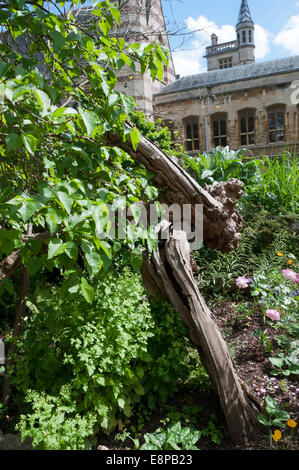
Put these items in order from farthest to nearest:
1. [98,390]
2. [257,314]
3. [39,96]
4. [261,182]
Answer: [261,182]
[257,314]
[98,390]
[39,96]

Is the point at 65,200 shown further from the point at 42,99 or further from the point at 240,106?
the point at 240,106

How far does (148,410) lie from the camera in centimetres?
258

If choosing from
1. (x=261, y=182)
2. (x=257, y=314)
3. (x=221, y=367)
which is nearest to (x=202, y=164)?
(x=261, y=182)

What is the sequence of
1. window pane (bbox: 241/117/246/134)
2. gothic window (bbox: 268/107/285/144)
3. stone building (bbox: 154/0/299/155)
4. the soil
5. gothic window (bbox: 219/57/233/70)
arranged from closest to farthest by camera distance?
the soil
stone building (bbox: 154/0/299/155)
gothic window (bbox: 268/107/285/144)
window pane (bbox: 241/117/246/134)
gothic window (bbox: 219/57/233/70)

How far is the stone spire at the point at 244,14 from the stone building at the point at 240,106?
113 feet

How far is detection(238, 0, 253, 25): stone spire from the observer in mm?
47031

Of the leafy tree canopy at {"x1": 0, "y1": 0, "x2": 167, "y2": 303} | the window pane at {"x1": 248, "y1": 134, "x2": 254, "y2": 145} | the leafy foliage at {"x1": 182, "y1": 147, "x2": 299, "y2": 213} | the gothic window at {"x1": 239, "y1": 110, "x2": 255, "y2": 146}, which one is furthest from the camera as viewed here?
the window pane at {"x1": 248, "y1": 134, "x2": 254, "y2": 145}

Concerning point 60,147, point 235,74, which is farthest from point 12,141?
point 235,74

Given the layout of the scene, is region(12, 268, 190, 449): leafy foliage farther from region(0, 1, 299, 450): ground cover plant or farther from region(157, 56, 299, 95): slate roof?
region(157, 56, 299, 95): slate roof

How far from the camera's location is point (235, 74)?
19125mm

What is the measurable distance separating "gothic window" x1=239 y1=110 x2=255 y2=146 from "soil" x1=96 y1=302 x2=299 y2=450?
17.1 meters

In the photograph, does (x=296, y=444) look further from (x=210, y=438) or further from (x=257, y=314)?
(x=257, y=314)

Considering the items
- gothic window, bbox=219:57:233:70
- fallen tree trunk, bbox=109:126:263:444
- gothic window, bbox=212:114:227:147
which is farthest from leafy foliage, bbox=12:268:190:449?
gothic window, bbox=219:57:233:70
